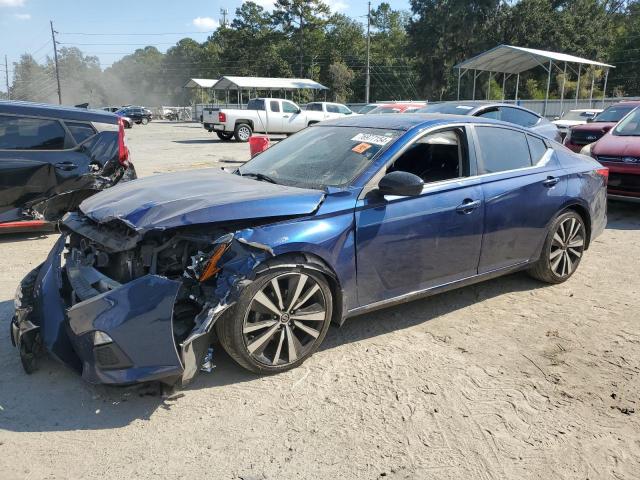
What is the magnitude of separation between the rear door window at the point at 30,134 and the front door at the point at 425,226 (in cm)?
472

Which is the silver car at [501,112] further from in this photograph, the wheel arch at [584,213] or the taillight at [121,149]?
the taillight at [121,149]

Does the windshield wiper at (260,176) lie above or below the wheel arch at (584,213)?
above

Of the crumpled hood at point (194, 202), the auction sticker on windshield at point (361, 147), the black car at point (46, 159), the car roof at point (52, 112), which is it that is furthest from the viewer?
the car roof at point (52, 112)

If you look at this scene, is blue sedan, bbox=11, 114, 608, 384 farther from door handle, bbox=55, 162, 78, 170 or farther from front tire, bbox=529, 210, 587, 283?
door handle, bbox=55, 162, 78, 170

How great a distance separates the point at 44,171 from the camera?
6.45 metres

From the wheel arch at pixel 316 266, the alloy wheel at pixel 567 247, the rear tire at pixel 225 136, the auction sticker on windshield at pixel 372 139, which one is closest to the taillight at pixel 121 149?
the auction sticker on windshield at pixel 372 139

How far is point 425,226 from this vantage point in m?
3.91

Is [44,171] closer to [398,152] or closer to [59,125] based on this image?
[59,125]

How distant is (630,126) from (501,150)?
608 cm

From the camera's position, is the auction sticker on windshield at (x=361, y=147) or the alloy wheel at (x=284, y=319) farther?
the auction sticker on windshield at (x=361, y=147)

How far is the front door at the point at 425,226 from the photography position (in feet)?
12.1

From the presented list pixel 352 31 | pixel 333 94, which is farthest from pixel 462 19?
pixel 352 31

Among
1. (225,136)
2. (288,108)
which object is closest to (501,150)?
(225,136)

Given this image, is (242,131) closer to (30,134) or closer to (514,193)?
(30,134)
